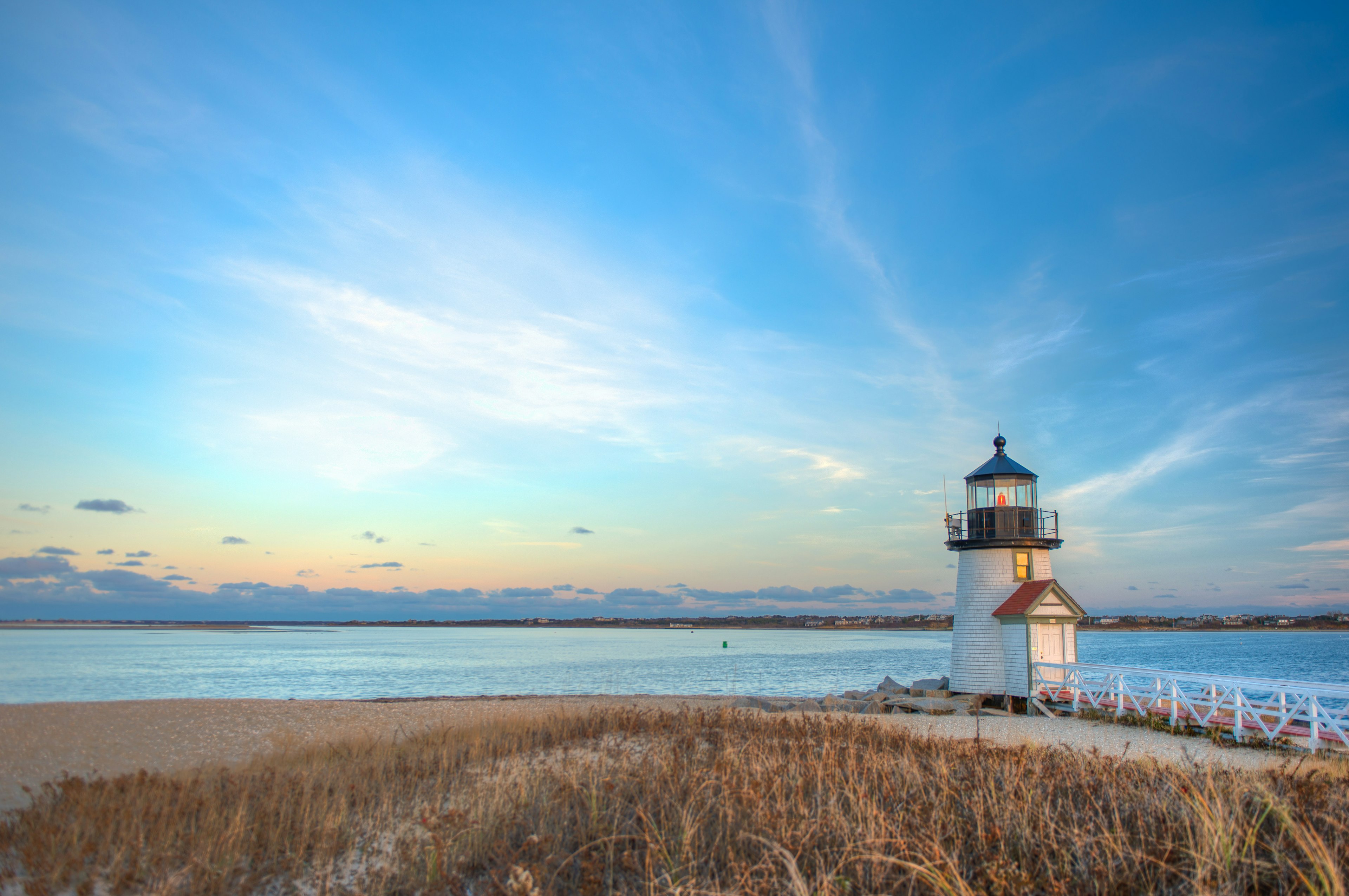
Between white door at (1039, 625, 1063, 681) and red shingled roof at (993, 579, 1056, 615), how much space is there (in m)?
0.84

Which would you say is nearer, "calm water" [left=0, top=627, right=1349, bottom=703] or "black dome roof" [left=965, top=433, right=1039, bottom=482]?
"black dome roof" [left=965, top=433, right=1039, bottom=482]

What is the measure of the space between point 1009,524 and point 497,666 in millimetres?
47198

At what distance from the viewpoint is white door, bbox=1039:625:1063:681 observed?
69.1ft

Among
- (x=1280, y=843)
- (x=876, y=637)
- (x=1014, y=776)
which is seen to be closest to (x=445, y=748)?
(x=1014, y=776)

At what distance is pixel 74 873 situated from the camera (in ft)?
18.5

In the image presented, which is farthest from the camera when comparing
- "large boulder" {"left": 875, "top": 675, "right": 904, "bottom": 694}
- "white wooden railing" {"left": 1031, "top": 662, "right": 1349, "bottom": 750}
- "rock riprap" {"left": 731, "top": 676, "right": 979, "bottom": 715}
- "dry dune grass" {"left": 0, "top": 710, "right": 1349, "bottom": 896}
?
"large boulder" {"left": 875, "top": 675, "right": 904, "bottom": 694}

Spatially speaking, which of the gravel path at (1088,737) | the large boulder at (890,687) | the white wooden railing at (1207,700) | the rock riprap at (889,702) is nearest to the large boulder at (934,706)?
the rock riprap at (889,702)

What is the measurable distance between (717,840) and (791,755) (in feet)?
10.8

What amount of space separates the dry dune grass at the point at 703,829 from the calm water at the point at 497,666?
87.5 feet

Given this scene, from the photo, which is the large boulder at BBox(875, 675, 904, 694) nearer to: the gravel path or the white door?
the white door

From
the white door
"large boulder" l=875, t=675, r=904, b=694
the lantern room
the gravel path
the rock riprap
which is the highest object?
the lantern room

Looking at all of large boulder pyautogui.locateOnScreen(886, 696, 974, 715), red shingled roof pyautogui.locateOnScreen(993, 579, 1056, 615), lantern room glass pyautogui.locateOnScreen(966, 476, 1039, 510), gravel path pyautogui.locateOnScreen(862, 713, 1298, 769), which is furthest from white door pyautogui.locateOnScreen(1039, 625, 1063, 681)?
lantern room glass pyautogui.locateOnScreen(966, 476, 1039, 510)

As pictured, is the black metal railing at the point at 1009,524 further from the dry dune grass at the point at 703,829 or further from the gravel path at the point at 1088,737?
the dry dune grass at the point at 703,829

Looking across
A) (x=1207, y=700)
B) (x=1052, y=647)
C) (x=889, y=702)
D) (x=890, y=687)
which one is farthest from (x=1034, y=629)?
(x=890, y=687)
